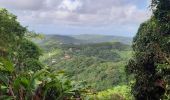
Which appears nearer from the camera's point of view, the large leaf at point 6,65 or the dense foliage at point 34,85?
the large leaf at point 6,65

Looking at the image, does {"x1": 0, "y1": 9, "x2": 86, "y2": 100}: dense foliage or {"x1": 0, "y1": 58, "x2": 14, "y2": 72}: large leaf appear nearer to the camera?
{"x1": 0, "y1": 58, "x2": 14, "y2": 72}: large leaf

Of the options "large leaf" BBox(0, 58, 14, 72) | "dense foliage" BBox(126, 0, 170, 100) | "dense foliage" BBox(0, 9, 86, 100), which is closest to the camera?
"large leaf" BBox(0, 58, 14, 72)

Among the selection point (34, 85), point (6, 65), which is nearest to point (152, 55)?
point (34, 85)

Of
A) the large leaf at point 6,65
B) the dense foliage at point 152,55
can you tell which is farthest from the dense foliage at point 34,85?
the dense foliage at point 152,55

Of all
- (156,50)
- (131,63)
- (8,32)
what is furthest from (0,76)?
(8,32)

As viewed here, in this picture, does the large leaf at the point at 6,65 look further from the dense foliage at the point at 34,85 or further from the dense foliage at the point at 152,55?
the dense foliage at the point at 152,55

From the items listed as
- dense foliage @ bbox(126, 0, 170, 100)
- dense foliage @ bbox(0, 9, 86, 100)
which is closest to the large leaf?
dense foliage @ bbox(0, 9, 86, 100)

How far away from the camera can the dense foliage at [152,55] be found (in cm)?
2530

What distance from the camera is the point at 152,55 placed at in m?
26.2

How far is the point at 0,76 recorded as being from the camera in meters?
11.6

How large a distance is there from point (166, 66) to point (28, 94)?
12.5 m

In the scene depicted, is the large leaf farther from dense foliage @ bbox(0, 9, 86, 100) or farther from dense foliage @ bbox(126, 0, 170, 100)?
dense foliage @ bbox(126, 0, 170, 100)

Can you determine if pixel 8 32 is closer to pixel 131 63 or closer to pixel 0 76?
pixel 131 63

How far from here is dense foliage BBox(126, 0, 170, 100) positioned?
2530 cm
